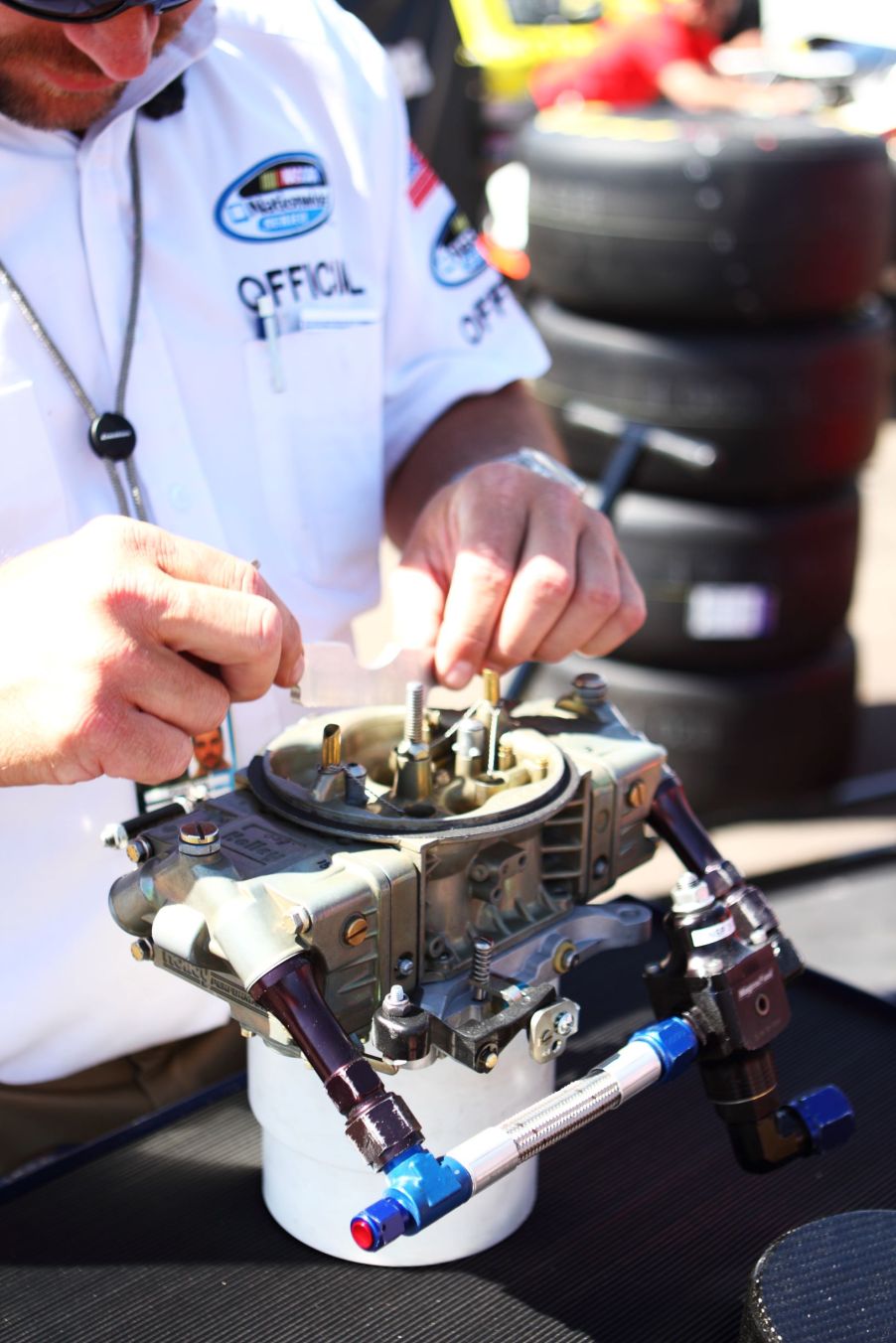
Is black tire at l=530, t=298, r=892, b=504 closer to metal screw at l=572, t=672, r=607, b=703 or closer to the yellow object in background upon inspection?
metal screw at l=572, t=672, r=607, b=703

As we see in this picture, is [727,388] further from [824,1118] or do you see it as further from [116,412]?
[824,1118]

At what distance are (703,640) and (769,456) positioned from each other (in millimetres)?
341

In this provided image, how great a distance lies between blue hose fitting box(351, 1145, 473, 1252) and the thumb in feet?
1.36

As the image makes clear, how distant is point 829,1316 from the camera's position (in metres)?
0.74

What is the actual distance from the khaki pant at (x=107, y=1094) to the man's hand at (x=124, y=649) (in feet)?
1.31

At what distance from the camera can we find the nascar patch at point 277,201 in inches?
46.2

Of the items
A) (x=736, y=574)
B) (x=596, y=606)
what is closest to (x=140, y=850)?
(x=596, y=606)

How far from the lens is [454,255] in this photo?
1352mm

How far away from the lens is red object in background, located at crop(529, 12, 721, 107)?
5.08 meters

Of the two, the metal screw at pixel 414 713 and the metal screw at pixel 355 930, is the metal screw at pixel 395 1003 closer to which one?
the metal screw at pixel 355 930

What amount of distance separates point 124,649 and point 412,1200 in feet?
1.04

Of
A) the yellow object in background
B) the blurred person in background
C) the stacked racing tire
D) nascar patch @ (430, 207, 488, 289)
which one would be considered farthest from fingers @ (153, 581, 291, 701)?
the yellow object in background

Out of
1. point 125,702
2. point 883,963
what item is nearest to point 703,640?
point 883,963

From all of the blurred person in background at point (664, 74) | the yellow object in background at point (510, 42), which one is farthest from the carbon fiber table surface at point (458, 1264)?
the yellow object in background at point (510, 42)
